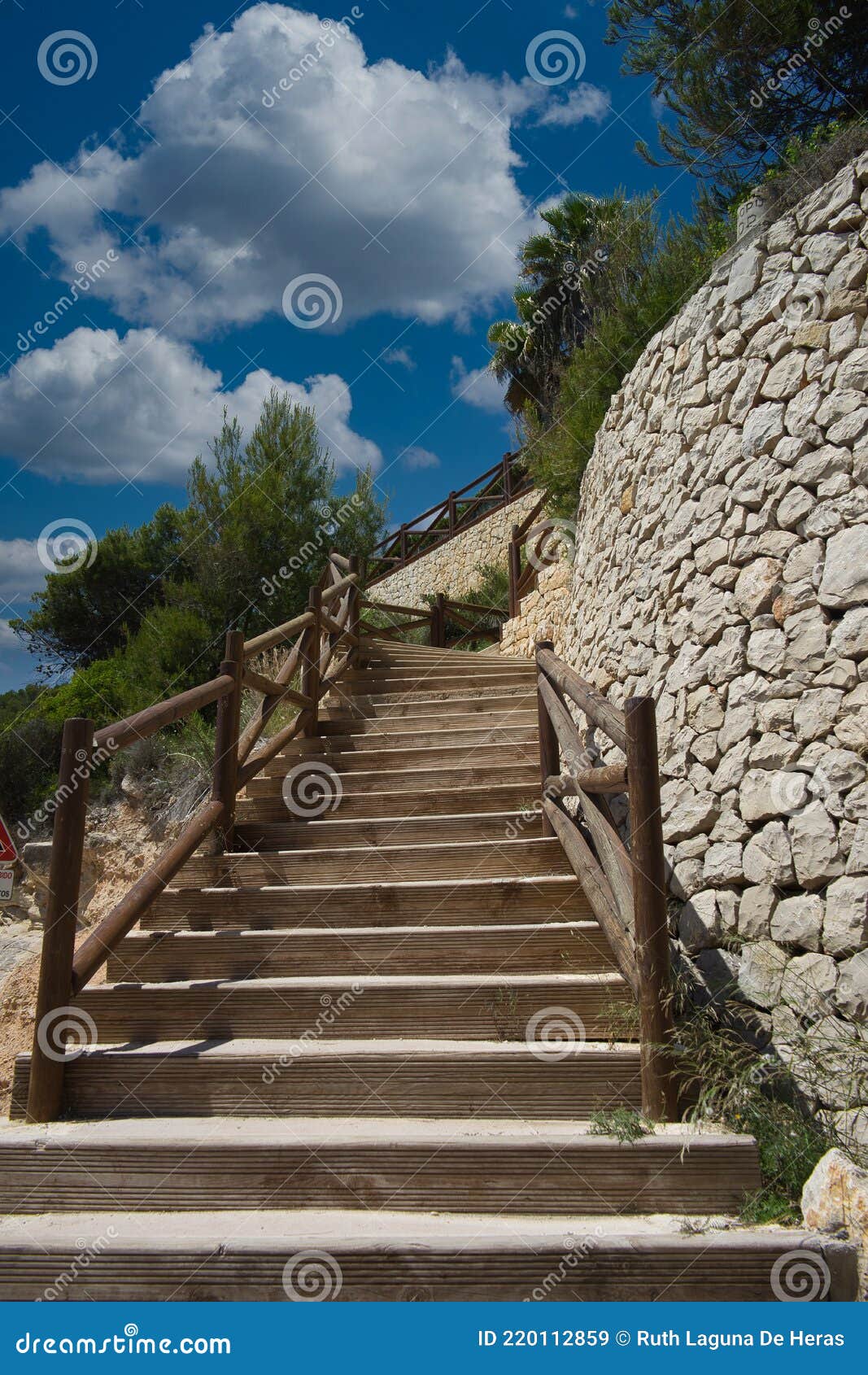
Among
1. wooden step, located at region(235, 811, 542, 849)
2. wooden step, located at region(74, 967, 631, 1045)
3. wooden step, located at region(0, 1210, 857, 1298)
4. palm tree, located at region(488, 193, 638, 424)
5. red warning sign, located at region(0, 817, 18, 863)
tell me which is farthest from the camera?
palm tree, located at region(488, 193, 638, 424)

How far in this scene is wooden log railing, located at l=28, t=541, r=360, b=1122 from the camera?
8.39ft

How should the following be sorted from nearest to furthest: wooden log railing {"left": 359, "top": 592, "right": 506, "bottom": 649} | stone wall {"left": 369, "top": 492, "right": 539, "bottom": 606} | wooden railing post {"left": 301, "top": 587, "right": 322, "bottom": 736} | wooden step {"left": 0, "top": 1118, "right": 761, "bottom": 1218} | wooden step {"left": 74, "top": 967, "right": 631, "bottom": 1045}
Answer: wooden step {"left": 0, "top": 1118, "right": 761, "bottom": 1218}
wooden step {"left": 74, "top": 967, "right": 631, "bottom": 1045}
wooden railing post {"left": 301, "top": 587, "right": 322, "bottom": 736}
wooden log railing {"left": 359, "top": 592, "right": 506, "bottom": 649}
stone wall {"left": 369, "top": 492, "right": 539, "bottom": 606}

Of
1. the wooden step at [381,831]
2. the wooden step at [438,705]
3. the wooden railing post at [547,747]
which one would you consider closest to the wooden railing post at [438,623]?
the wooden step at [438,705]

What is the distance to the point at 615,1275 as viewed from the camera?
6.15 ft

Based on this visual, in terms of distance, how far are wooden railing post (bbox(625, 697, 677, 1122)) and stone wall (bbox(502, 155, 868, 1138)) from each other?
0.50m

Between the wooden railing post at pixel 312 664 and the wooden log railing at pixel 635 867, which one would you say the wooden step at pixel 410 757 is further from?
the wooden log railing at pixel 635 867

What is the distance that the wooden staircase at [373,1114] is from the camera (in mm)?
1889

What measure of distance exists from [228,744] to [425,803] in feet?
3.41

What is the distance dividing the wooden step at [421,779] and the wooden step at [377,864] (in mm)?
635

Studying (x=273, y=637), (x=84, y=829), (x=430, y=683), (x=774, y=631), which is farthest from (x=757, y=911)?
(x=430, y=683)

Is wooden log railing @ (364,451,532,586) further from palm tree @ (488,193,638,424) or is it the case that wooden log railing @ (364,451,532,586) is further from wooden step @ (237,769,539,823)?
wooden step @ (237,769,539,823)

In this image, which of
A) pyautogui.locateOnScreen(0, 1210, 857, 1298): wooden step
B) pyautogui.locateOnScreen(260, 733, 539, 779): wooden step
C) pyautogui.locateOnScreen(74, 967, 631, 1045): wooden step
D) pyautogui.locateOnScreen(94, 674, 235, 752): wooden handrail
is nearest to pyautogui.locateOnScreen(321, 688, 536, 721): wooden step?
pyautogui.locateOnScreen(260, 733, 539, 779): wooden step

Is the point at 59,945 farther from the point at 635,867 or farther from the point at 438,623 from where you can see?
the point at 438,623
